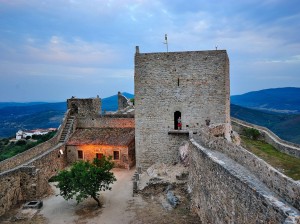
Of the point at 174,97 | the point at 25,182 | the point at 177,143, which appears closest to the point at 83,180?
the point at 25,182

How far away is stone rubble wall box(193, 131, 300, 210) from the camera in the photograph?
22.5ft

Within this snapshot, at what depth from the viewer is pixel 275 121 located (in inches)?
4055

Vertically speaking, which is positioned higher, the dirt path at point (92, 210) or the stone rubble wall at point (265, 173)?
the stone rubble wall at point (265, 173)

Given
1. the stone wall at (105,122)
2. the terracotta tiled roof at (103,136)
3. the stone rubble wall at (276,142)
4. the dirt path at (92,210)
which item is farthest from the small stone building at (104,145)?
the stone rubble wall at (276,142)

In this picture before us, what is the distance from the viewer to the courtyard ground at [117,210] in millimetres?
14945

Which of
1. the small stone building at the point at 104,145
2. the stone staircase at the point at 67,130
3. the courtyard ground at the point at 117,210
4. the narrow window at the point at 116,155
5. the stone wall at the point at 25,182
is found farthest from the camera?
the stone staircase at the point at 67,130

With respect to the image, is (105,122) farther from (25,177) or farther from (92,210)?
(92,210)

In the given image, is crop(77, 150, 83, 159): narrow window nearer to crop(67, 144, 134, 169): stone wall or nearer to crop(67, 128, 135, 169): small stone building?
crop(67, 128, 135, 169): small stone building

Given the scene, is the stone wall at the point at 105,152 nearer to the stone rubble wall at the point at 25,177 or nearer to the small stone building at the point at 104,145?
the small stone building at the point at 104,145

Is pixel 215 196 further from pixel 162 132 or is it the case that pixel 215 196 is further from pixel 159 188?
pixel 162 132

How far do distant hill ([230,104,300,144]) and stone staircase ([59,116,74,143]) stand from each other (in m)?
59.9

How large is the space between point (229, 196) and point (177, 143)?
12919 mm

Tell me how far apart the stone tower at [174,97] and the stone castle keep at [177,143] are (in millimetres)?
63

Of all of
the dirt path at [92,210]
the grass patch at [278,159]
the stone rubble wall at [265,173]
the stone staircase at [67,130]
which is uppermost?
the stone rubble wall at [265,173]
